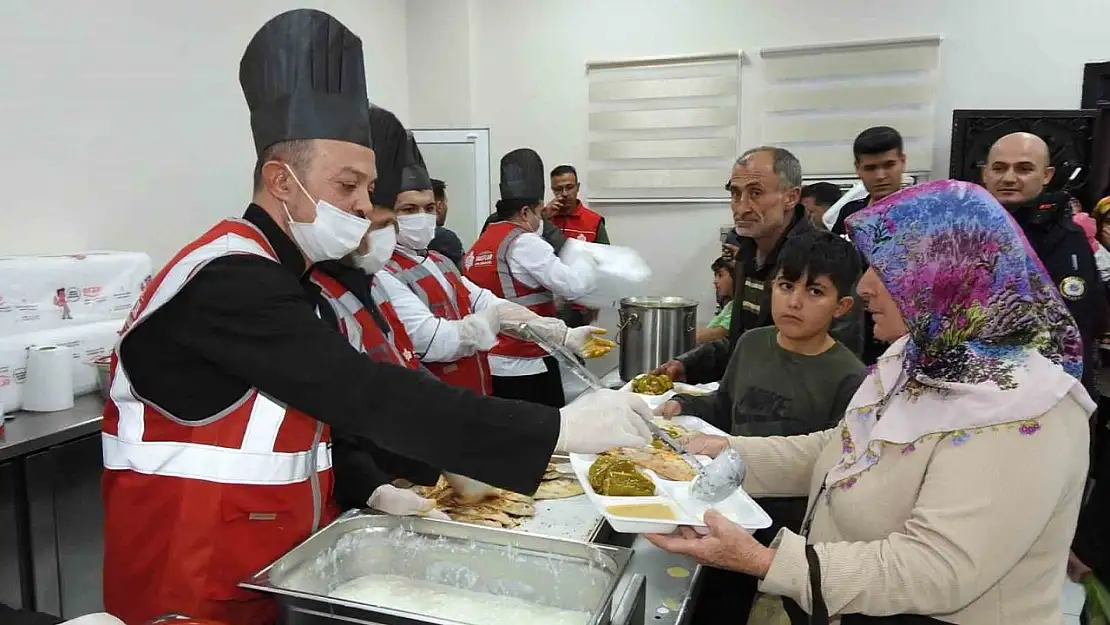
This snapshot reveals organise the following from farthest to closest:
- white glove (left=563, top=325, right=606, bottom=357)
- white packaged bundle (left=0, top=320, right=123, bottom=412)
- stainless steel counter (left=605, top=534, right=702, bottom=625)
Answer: white glove (left=563, top=325, right=606, bottom=357) < white packaged bundle (left=0, top=320, right=123, bottom=412) < stainless steel counter (left=605, top=534, right=702, bottom=625)

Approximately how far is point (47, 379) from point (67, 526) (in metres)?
0.45

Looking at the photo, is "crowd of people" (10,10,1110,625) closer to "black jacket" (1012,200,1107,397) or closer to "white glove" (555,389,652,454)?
"white glove" (555,389,652,454)

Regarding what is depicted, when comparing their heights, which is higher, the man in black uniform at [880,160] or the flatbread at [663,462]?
the man in black uniform at [880,160]

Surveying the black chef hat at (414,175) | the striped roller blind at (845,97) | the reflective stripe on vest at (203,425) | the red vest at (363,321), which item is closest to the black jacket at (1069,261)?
the striped roller blind at (845,97)

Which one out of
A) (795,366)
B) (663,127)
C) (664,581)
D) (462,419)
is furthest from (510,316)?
(663,127)

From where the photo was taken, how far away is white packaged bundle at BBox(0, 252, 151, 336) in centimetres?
224

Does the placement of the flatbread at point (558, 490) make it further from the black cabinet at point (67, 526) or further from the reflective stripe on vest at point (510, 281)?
the reflective stripe on vest at point (510, 281)

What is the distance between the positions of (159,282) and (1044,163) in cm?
308

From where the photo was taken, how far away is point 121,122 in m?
3.02

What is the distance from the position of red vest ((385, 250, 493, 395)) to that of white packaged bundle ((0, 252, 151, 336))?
999 mm

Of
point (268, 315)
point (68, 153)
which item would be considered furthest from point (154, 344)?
point (68, 153)

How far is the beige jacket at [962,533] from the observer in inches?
40.3

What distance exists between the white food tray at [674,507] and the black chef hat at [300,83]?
0.75 m

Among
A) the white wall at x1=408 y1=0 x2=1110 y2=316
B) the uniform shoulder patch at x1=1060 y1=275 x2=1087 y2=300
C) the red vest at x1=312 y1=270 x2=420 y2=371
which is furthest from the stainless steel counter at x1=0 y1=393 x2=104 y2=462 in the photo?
the white wall at x1=408 y1=0 x2=1110 y2=316
